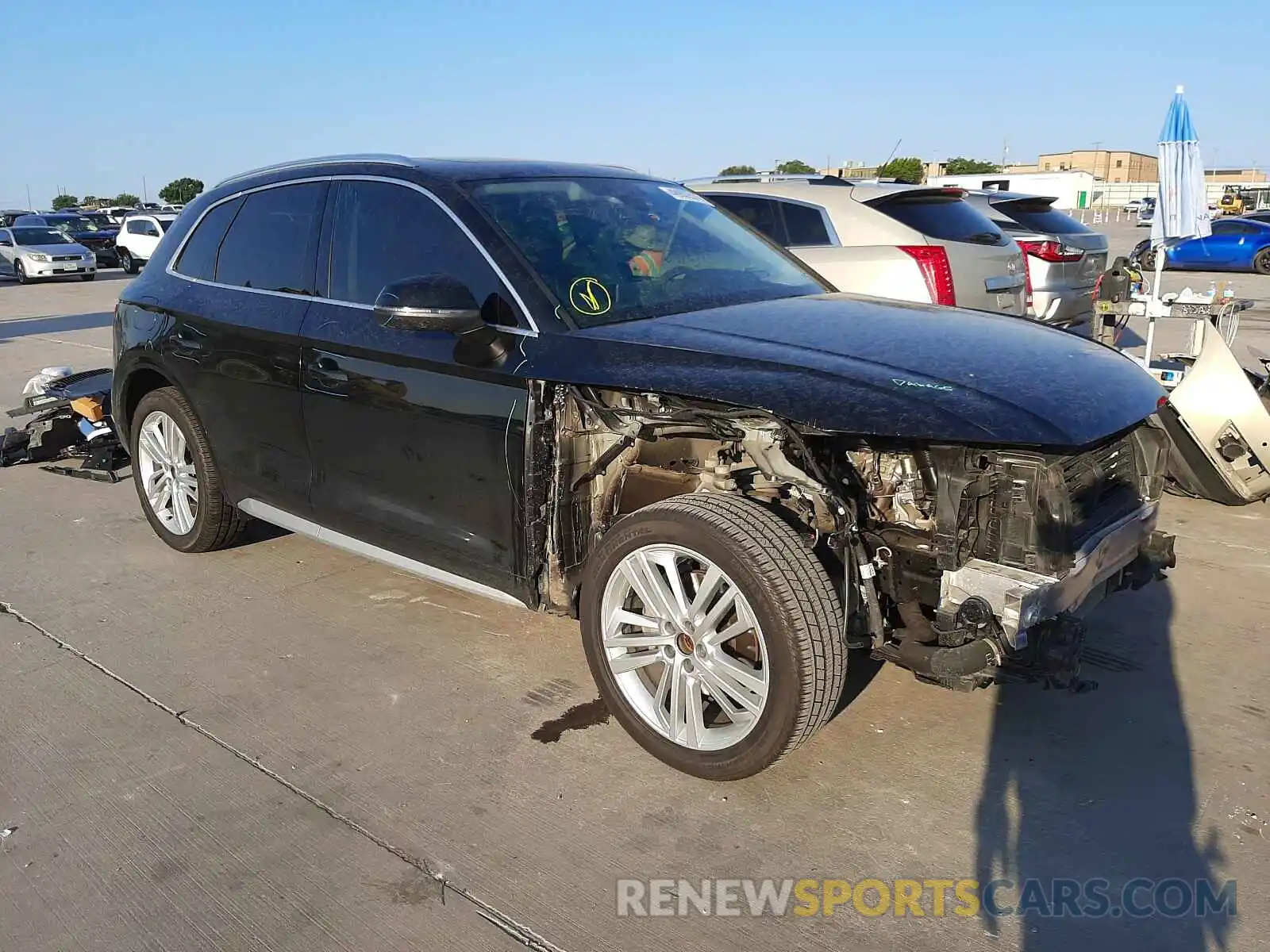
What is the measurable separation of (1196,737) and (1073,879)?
98 cm

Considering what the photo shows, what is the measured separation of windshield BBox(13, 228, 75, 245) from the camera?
27.2 metres

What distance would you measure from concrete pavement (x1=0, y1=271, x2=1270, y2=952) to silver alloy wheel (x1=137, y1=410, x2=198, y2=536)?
68cm

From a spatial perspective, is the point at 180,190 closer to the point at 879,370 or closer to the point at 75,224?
the point at 75,224

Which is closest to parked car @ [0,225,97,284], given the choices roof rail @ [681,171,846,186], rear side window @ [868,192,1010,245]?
roof rail @ [681,171,846,186]

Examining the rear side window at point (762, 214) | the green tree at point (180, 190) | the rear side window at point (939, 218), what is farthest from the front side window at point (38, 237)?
the green tree at point (180, 190)

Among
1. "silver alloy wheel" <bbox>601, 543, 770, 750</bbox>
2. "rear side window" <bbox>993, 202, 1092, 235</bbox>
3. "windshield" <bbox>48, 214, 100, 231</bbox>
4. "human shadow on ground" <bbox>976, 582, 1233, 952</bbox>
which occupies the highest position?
"windshield" <bbox>48, 214, 100, 231</bbox>

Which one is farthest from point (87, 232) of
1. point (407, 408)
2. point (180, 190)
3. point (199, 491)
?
point (180, 190)

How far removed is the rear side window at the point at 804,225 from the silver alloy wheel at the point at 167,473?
441cm

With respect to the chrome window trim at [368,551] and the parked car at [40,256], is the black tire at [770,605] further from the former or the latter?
the parked car at [40,256]

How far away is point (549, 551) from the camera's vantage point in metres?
3.39

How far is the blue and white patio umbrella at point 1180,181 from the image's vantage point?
29.8ft

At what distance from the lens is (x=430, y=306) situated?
10.5ft

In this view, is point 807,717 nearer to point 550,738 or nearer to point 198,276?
point 550,738

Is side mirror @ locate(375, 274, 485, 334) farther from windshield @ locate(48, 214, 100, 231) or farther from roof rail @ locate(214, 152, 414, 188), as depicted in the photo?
windshield @ locate(48, 214, 100, 231)
